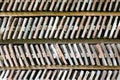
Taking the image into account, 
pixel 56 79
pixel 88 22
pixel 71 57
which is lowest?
pixel 56 79

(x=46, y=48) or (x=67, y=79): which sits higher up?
(x=46, y=48)

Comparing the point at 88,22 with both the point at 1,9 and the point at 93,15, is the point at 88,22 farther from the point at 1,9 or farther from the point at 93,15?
the point at 1,9

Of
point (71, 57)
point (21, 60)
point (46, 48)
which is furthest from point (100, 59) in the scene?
point (21, 60)

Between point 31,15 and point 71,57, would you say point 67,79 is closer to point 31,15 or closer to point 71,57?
point 71,57

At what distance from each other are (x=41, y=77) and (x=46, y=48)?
0.13 m

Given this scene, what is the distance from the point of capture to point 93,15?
4.98 feet

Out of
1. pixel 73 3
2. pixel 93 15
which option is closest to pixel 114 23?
pixel 93 15

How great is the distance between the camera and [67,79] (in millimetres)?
1532

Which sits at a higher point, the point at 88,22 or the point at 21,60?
the point at 88,22

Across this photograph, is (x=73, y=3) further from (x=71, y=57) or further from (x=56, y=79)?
(x=56, y=79)

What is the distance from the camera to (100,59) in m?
1.54

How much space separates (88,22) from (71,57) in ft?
0.57

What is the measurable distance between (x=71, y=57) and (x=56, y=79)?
119 mm

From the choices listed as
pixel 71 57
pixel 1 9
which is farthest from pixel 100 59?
pixel 1 9
